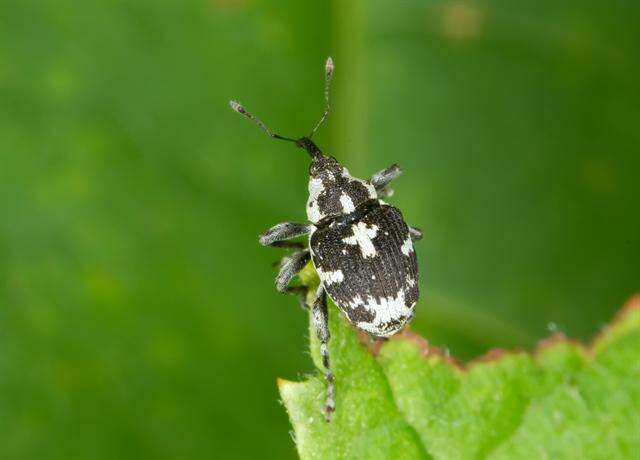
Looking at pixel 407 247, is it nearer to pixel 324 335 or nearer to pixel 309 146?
pixel 324 335

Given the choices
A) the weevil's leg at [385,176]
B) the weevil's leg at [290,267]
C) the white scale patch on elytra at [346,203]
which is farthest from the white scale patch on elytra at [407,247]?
the weevil's leg at [385,176]

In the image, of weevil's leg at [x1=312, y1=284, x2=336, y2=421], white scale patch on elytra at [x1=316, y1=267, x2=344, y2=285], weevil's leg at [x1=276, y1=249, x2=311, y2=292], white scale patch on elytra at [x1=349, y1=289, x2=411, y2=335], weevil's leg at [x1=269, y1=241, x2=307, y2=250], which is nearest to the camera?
weevil's leg at [x1=312, y1=284, x2=336, y2=421]

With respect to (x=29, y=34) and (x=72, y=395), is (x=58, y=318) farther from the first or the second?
(x=29, y=34)

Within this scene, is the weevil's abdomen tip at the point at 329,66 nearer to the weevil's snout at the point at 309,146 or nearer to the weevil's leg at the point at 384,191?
the weevil's snout at the point at 309,146

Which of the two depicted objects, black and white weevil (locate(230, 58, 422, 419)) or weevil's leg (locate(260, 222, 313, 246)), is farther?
weevil's leg (locate(260, 222, 313, 246))

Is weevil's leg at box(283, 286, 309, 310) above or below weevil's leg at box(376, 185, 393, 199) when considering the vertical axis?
below

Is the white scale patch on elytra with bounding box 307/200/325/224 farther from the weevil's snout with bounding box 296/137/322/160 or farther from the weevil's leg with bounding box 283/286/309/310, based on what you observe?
the weevil's leg with bounding box 283/286/309/310

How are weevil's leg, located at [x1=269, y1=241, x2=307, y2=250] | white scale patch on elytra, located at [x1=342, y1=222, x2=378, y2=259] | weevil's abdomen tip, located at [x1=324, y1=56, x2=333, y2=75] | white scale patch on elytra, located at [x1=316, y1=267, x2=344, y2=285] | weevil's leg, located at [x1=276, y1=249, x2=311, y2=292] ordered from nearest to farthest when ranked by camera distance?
white scale patch on elytra, located at [x1=316, y1=267, x2=344, y2=285] < white scale patch on elytra, located at [x1=342, y1=222, x2=378, y2=259] < weevil's leg, located at [x1=276, y1=249, x2=311, y2=292] < weevil's leg, located at [x1=269, y1=241, x2=307, y2=250] < weevil's abdomen tip, located at [x1=324, y1=56, x2=333, y2=75]

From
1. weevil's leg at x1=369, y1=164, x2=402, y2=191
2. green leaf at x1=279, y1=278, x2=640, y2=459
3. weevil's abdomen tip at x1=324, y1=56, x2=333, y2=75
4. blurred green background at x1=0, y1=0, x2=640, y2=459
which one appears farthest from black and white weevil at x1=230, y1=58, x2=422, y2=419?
blurred green background at x1=0, y1=0, x2=640, y2=459

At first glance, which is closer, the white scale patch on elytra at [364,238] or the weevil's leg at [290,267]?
the white scale patch on elytra at [364,238]
